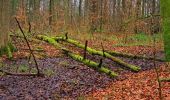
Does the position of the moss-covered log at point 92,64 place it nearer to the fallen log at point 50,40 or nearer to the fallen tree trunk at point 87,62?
the fallen tree trunk at point 87,62

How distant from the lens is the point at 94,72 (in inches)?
616

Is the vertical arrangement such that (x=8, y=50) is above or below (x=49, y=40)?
below

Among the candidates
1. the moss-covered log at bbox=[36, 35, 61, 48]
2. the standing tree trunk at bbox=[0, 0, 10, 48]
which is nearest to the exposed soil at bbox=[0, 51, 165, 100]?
the standing tree trunk at bbox=[0, 0, 10, 48]

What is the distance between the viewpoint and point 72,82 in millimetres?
13836

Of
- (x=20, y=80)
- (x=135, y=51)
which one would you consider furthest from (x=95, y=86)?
(x=135, y=51)

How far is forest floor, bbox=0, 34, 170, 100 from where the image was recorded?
11719 mm

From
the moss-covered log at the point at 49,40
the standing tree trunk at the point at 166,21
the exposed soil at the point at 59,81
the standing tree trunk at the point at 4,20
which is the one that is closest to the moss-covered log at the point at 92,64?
the exposed soil at the point at 59,81

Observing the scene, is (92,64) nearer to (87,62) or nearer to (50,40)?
(87,62)

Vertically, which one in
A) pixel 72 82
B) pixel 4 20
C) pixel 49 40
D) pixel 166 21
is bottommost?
pixel 72 82

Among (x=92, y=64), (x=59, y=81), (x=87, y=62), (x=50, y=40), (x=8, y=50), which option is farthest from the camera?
(x=50, y=40)

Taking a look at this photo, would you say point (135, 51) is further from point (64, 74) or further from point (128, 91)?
point (128, 91)

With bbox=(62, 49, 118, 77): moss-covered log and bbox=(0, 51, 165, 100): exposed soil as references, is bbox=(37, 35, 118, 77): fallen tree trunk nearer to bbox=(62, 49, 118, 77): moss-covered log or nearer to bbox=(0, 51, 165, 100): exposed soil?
bbox=(62, 49, 118, 77): moss-covered log

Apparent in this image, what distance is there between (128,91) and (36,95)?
3081 millimetres

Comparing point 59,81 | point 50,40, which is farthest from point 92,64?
point 50,40
